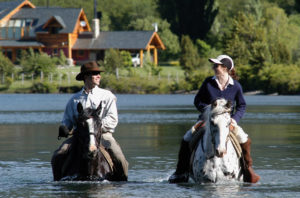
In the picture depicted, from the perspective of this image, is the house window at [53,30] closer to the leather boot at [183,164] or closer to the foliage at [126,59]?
the foliage at [126,59]

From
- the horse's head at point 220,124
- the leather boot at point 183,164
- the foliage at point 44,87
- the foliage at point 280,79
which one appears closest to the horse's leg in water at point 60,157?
the leather boot at point 183,164

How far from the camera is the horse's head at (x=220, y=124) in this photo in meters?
11.5

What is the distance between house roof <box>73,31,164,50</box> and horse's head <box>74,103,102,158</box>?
80.7m

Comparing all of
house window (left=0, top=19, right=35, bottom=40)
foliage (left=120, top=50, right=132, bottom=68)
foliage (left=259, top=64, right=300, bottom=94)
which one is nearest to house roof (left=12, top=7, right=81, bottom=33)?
house window (left=0, top=19, right=35, bottom=40)

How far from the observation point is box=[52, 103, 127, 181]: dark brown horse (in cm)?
1174

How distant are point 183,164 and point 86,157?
2.00m

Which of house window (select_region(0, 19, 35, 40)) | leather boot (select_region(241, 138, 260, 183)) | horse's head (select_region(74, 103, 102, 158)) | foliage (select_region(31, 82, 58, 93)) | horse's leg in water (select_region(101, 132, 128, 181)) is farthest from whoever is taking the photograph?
house window (select_region(0, 19, 35, 40))

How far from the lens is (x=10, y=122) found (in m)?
33.9

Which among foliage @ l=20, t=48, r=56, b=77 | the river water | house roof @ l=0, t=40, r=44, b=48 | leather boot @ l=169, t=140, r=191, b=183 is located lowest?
the river water

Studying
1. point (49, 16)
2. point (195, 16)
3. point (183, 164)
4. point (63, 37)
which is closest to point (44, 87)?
point (63, 37)

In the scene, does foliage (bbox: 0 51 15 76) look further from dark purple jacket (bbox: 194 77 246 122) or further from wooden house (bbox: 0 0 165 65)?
dark purple jacket (bbox: 194 77 246 122)

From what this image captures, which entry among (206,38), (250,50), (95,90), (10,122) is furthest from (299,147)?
(206,38)

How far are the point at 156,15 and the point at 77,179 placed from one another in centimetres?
11521

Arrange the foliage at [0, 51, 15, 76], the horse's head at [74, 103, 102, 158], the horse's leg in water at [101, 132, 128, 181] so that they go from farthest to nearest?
the foliage at [0, 51, 15, 76] → the horse's leg in water at [101, 132, 128, 181] → the horse's head at [74, 103, 102, 158]
